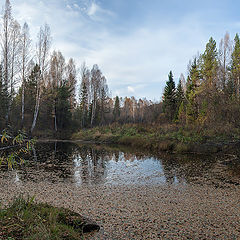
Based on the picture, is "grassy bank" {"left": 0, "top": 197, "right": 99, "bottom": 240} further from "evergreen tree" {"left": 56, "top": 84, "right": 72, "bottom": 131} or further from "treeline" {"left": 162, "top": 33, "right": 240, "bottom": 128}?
"evergreen tree" {"left": 56, "top": 84, "right": 72, "bottom": 131}

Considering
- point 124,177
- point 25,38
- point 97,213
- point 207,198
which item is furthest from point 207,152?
point 25,38

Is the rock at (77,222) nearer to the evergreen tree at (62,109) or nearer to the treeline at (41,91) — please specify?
the treeline at (41,91)

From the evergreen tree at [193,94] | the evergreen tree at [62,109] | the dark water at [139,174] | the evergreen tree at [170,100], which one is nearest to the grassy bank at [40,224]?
the dark water at [139,174]

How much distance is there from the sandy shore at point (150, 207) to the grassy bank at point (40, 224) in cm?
31

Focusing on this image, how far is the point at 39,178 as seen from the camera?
6.41m

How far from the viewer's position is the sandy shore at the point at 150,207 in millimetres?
3182

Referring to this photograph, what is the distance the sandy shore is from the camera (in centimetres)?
318

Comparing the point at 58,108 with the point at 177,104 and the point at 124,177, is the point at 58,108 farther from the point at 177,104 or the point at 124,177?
the point at 124,177

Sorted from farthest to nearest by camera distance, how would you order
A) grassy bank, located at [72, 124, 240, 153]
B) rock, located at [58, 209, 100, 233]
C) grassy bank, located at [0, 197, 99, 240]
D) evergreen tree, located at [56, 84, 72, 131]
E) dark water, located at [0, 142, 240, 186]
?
1. evergreen tree, located at [56, 84, 72, 131]
2. grassy bank, located at [72, 124, 240, 153]
3. dark water, located at [0, 142, 240, 186]
4. rock, located at [58, 209, 100, 233]
5. grassy bank, located at [0, 197, 99, 240]

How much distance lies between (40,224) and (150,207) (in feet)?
8.02

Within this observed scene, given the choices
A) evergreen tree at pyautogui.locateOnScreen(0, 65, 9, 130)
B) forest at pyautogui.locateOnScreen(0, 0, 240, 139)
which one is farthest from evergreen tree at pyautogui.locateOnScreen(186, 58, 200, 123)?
evergreen tree at pyautogui.locateOnScreen(0, 65, 9, 130)

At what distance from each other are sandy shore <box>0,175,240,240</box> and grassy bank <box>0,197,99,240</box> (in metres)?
0.31

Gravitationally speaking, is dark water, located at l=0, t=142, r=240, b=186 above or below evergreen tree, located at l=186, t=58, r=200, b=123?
below

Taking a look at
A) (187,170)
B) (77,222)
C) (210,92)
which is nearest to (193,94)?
(210,92)
